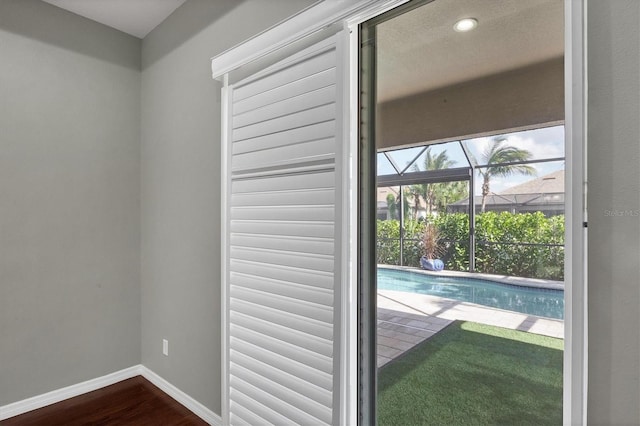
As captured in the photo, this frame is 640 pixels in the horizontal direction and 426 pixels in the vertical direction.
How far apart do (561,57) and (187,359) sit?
2.48 meters

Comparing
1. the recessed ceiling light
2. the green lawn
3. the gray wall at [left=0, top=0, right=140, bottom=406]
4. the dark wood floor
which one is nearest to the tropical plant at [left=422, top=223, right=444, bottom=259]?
the green lawn

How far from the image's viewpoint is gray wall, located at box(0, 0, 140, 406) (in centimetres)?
222

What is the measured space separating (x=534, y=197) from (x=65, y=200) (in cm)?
277

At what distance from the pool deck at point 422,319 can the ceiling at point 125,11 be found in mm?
2332

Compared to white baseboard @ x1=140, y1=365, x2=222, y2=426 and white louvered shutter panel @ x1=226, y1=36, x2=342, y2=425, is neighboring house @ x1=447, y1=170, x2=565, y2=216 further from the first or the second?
white baseboard @ x1=140, y1=365, x2=222, y2=426

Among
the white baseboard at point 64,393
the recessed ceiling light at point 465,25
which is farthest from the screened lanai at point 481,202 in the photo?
the white baseboard at point 64,393

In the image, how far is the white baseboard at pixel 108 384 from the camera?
217 centimetres

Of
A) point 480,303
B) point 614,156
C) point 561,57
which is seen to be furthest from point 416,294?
point 561,57

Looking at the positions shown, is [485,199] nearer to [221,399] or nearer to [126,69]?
[221,399]

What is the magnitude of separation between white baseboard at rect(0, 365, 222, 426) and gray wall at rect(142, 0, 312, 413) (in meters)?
0.05

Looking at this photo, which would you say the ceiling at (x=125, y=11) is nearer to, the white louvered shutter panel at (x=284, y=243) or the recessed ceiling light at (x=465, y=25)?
the white louvered shutter panel at (x=284, y=243)

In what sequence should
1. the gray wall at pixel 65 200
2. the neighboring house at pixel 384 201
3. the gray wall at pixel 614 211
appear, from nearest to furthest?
the gray wall at pixel 614 211
the neighboring house at pixel 384 201
the gray wall at pixel 65 200

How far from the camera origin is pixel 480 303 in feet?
3.86

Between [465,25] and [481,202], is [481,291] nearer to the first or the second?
[481,202]
